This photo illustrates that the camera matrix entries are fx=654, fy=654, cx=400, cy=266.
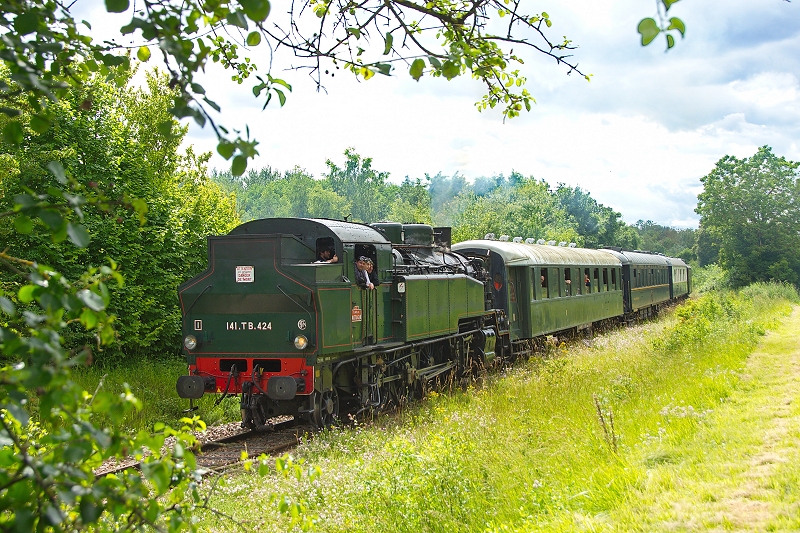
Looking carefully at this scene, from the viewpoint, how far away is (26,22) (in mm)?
2145

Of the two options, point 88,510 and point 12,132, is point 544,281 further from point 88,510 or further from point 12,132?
point 88,510

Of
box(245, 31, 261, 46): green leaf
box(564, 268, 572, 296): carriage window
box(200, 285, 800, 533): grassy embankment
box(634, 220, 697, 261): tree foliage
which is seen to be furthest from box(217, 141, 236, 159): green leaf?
box(634, 220, 697, 261): tree foliage

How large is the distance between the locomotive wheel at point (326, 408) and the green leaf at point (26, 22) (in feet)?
24.3

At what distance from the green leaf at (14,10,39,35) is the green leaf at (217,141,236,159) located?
0.73 meters

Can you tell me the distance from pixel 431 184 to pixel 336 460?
96.1 meters

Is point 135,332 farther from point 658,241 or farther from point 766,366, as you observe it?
point 658,241

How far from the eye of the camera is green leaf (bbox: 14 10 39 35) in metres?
2.14

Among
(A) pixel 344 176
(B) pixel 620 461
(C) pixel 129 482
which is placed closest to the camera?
(C) pixel 129 482

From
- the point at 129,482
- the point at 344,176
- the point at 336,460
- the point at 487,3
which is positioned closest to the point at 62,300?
the point at 129,482

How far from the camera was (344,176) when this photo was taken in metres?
84.1

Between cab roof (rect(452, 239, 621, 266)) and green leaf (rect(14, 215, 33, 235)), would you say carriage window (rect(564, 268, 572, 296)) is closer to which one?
cab roof (rect(452, 239, 621, 266))

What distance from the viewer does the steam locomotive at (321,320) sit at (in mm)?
8828

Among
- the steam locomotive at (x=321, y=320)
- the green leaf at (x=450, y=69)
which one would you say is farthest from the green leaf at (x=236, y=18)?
the steam locomotive at (x=321, y=320)

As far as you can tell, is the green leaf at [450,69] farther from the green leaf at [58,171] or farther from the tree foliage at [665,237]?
the tree foliage at [665,237]
